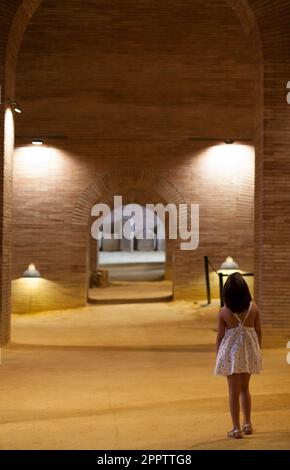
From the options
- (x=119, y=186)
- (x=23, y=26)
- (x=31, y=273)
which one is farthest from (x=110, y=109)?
(x=23, y=26)

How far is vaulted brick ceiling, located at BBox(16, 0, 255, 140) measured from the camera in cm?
1584

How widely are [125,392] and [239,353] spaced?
2.44 meters

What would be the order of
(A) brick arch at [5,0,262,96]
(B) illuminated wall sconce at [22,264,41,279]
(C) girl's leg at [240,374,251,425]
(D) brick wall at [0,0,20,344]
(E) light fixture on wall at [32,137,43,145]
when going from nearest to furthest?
(C) girl's leg at [240,374,251,425], (D) brick wall at [0,0,20,344], (A) brick arch at [5,0,262,96], (B) illuminated wall sconce at [22,264,41,279], (E) light fixture on wall at [32,137,43,145]

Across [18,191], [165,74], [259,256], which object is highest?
[165,74]

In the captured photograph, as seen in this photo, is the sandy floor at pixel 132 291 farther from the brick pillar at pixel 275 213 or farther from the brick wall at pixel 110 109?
the brick pillar at pixel 275 213

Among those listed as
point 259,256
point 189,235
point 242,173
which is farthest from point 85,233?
point 259,256

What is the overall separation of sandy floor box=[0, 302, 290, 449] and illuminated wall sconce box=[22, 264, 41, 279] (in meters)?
2.87

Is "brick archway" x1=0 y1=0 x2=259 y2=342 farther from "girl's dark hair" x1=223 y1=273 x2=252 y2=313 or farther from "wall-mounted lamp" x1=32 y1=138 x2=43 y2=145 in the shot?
"girl's dark hair" x1=223 y1=273 x2=252 y2=313

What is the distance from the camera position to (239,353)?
16.2ft

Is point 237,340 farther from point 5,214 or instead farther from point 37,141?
point 37,141

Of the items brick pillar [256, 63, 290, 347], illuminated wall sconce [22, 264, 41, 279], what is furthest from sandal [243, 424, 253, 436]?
illuminated wall sconce [22, 264, 41, 279]

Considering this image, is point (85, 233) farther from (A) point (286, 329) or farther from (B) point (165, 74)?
(A) point (286, 329)

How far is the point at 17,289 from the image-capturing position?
15773 millimetres
